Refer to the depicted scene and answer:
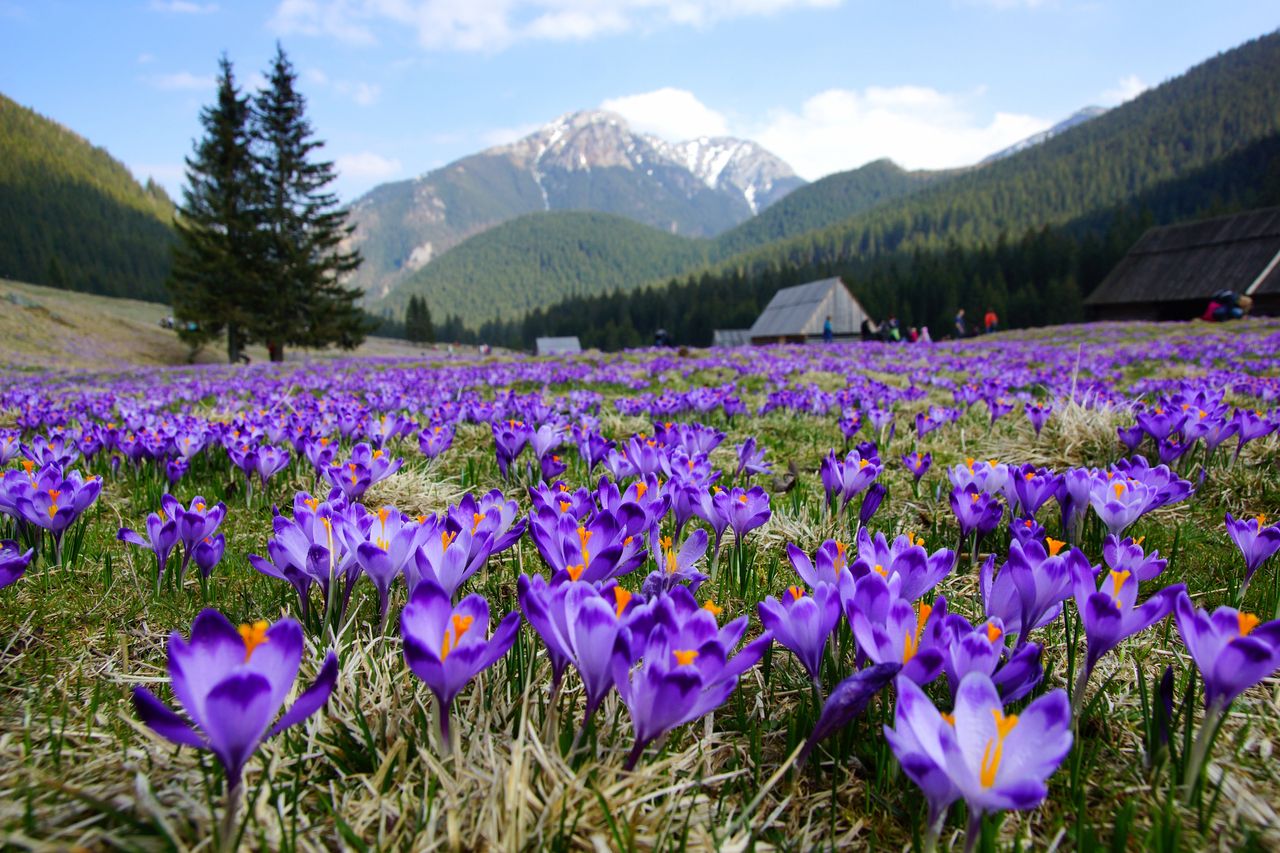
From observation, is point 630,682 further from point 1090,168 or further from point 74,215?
point 1090,168

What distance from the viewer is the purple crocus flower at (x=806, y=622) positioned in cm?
134

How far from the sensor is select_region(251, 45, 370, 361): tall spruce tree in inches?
1342

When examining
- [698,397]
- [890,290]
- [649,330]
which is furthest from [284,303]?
[649,330]

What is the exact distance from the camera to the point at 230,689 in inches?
36.2

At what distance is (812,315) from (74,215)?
110 metres

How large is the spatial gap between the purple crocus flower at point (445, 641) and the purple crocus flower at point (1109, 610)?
1.18 meters

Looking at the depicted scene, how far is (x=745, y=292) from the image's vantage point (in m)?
110

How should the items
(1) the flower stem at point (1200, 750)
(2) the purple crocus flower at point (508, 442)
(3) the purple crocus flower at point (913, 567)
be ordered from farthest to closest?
1. (2) the purple crocus flower at point (508, 442)
2. (3) the purple crocus flower at point (913, 567)
3. (1) the flower stem at point (1200, 750)

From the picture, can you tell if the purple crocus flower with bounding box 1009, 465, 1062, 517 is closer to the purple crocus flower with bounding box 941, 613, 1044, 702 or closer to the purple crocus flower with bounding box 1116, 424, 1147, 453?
the purple crocus flower with bounding box 941, 613, 1044, 702

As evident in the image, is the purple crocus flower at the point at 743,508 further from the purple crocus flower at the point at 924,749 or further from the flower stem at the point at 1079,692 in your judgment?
the purple crocus flower at the point at 924,749

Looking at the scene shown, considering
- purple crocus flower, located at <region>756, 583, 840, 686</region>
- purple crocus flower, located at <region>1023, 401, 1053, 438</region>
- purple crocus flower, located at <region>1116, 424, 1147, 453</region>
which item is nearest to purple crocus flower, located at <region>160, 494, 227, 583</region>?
purple crocus flower, located at <region>756, 583, 840, 686</region>

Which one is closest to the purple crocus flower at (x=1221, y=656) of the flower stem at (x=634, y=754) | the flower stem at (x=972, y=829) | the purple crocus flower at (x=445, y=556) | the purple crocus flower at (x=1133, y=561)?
the purple crocus flower at (x=1133, y=561)

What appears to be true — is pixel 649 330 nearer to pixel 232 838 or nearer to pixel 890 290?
pixel 890 290

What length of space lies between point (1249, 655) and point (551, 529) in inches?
55.3
